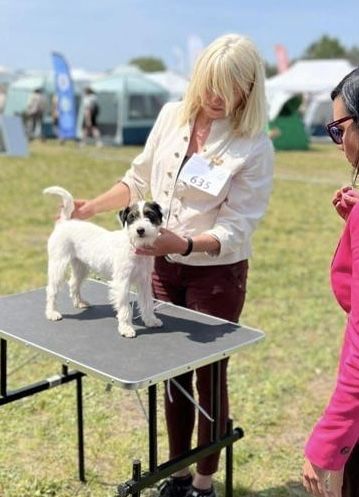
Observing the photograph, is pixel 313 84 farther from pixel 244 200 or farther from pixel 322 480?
pixel 322 480

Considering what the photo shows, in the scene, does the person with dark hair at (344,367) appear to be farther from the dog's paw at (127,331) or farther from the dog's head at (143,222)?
the dog's paw at (127,331)

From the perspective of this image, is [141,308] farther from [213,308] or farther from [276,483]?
[276,483]

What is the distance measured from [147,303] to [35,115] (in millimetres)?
20029

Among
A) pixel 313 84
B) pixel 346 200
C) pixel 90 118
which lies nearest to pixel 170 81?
pixel 313 84

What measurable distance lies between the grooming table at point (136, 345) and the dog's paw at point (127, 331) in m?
0.02

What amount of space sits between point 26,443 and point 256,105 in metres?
2.23

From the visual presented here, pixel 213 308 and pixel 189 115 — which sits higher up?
pixel 189 115

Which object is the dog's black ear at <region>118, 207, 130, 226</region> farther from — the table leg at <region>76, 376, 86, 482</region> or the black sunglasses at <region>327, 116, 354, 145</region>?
the table leg at <region>76, 376, 86, 482</region>

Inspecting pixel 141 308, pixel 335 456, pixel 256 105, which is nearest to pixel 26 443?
pixel 141 308

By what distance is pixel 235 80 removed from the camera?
2.44 meters

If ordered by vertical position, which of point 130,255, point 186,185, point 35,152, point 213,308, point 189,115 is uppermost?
→ point 189,115

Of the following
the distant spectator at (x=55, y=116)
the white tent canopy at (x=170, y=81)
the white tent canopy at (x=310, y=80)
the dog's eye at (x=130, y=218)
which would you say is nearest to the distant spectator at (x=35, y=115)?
the distant spectator at (x=55, y=116)

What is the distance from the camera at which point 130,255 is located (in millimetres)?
2393

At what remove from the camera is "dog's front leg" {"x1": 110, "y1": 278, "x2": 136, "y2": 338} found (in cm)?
239
